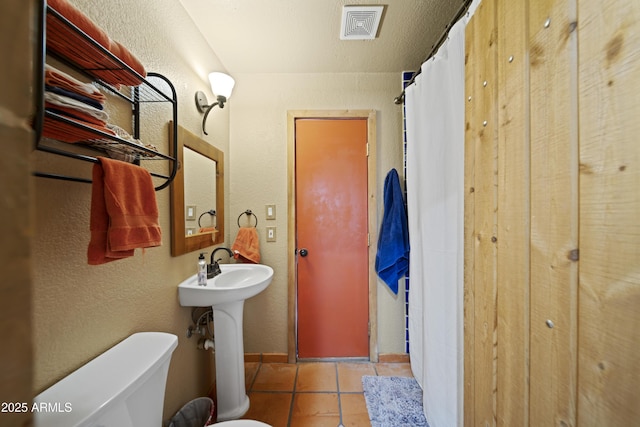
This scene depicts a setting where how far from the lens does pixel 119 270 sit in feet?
2.79

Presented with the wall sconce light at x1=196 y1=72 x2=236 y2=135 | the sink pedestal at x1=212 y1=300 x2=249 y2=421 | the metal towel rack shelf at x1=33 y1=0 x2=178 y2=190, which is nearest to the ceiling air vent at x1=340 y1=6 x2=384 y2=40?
the wall sconce light at x1=196 y1=72 x2=236 y2=135

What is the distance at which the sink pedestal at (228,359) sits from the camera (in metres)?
1.29

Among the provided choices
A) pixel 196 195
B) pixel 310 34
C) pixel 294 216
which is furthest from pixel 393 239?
pixel 310 34

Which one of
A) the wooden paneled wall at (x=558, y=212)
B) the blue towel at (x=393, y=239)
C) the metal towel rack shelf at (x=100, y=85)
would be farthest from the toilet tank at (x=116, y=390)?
the blue towel at (x=393, y=239)

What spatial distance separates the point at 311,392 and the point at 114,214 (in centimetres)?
157

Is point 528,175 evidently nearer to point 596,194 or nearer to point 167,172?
point 596,194

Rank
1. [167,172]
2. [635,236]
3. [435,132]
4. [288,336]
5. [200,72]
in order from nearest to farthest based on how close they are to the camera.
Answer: [635,236], [167,172], [435,132], [200,72], [288,336]

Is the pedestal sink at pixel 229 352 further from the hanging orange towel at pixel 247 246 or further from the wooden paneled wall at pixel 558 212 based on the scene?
the wooden paneled wall at pixel 558 212

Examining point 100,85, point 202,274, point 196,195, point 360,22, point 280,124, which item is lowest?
point 202,274

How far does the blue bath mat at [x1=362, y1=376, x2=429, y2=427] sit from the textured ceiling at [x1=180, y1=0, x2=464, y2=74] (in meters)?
2.30

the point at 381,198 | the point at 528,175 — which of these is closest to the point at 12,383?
the point at 528,175

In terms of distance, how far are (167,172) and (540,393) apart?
1569mm

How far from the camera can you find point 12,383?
16cm

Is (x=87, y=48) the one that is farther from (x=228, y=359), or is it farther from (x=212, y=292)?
(x=228, y=359)
